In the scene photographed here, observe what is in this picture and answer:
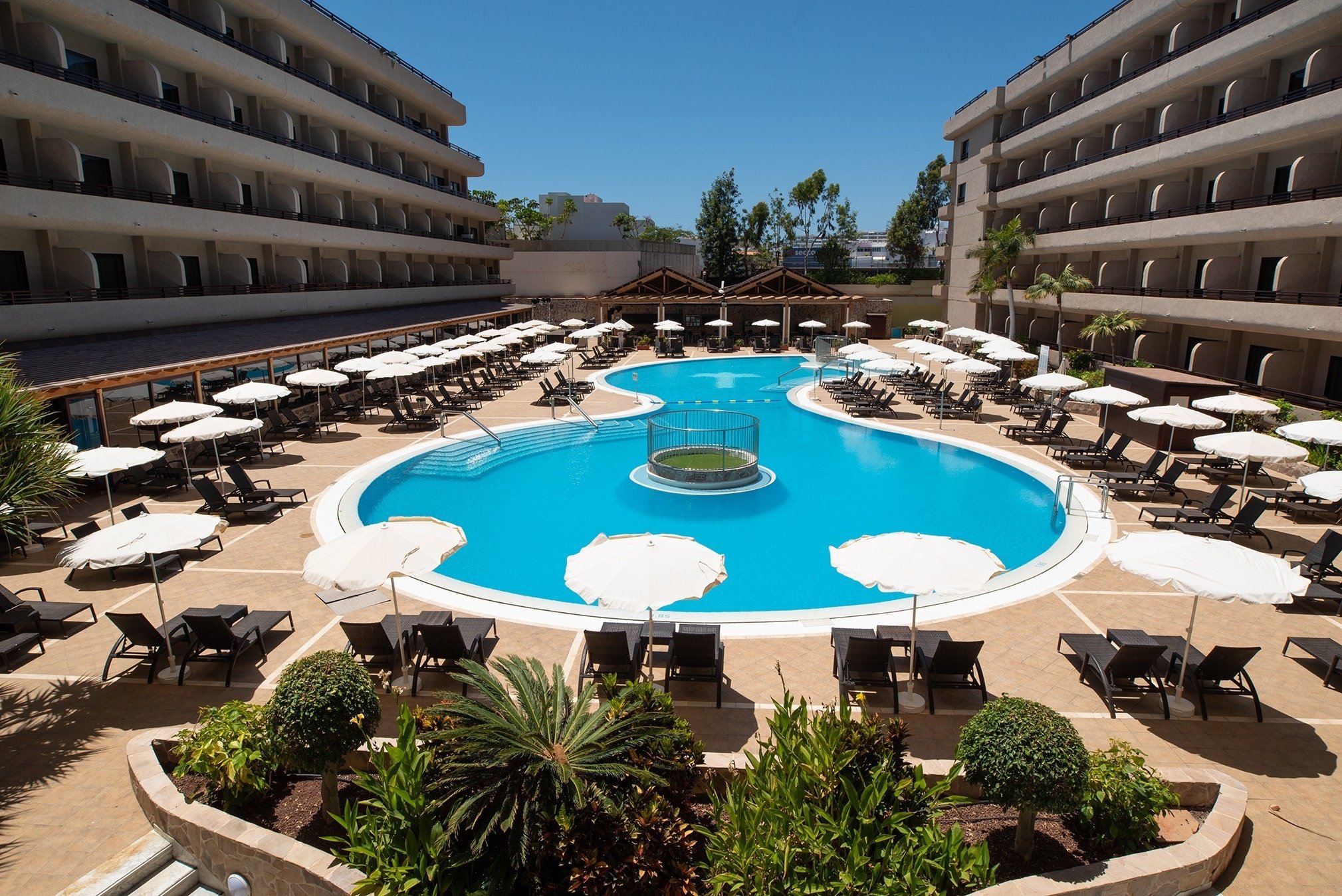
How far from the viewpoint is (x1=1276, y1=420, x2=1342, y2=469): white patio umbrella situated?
43.1 feet

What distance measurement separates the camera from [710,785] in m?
5.98

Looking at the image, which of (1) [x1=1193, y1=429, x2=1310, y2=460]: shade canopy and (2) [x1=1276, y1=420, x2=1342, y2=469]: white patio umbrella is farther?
(2) [x1=1276, y1=420, x2=1342, y2=469]: white patio umbrella

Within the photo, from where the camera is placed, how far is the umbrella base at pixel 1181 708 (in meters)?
7.78

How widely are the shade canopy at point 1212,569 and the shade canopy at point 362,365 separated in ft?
68.6

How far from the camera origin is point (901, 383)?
95.7 feet

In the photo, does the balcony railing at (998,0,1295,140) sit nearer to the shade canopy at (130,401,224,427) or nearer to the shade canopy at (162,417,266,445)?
A: the shade canopy at (162,417,266,445)

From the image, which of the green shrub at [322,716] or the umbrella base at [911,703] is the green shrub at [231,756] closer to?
the green shrub at [322,716]

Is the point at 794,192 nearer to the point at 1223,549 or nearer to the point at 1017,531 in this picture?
the point at 1017,531

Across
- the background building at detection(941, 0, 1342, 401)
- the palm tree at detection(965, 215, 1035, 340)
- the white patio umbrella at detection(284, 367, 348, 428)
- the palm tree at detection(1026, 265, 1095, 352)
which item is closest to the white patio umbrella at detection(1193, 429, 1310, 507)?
the background building at detection(941, 0, 1342, 401)

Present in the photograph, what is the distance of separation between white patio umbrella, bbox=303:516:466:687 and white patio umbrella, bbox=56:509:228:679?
171cm

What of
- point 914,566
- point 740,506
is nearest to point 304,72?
point 740,506

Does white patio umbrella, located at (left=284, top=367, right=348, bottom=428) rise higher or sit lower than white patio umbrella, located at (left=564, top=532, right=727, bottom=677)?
higher

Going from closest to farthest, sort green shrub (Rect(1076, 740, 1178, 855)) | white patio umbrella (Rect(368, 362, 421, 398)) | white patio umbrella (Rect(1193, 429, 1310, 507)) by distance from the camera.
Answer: green shrub (Rect(1076, 740, 1178, 855)), white patio umbrella (Rect(1193, 429, 1310, 507)), white patio umbrella (Rect(368, 362, 421, 398))

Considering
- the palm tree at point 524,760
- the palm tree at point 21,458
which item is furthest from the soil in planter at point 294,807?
the palm tree at point 21,458
